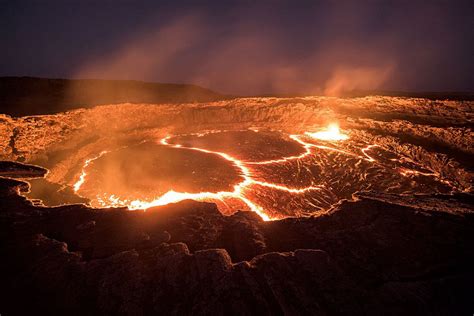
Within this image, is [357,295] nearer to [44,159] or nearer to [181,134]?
[44,159]

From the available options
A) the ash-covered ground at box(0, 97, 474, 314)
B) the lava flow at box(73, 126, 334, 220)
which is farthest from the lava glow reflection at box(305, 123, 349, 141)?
the lava flow at box(73, 126, 334, 220)

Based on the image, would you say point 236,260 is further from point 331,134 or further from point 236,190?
point 331,134

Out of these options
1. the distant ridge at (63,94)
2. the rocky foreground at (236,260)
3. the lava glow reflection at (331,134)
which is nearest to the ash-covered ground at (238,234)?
the rocky foreground at (236,260)

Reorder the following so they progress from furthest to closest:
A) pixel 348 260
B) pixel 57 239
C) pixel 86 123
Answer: pixel 86 123, pixel 57 239, pixel 348 260

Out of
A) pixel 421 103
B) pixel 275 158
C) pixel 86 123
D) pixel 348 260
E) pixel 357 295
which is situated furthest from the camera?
pixel 86 123

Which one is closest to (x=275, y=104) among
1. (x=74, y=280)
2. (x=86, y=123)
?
(x=86, y=123)

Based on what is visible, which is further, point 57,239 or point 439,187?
point 439,187

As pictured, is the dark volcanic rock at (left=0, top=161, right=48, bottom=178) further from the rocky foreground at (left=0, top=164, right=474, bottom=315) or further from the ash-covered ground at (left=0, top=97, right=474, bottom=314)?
the rocky foreground at (left=0, top=164, right=474, bottom=315)

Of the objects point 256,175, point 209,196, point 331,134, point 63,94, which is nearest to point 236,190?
point 209,196
